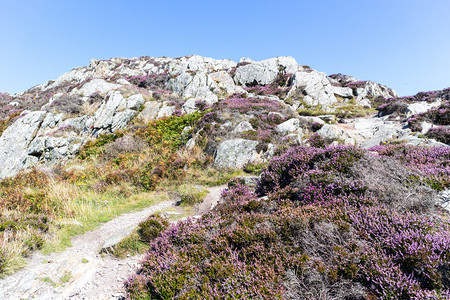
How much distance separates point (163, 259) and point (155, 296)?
1.99ft

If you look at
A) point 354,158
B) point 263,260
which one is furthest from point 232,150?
point 263,260

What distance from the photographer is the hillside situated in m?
2.83

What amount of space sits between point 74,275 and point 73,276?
0.04m

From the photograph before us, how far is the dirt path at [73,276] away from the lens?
3981mm

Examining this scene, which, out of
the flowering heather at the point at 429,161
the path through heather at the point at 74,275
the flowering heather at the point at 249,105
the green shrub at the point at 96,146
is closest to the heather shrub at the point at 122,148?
the green shrub at the point at 96,146

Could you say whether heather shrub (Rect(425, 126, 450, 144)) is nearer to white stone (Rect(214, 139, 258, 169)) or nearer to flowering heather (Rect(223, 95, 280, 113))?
white stone (Rect(214, 139, 258, 169))

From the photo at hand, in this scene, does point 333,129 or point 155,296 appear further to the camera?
point 333,129

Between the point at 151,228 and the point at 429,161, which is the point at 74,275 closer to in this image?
the point at 151,228

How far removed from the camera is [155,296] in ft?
12.1

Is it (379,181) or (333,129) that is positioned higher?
(333,129)

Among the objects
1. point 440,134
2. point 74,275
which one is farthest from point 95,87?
point 440,134

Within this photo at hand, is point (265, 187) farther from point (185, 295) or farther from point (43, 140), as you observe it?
point (43, 140)

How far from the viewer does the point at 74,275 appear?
15.0ft

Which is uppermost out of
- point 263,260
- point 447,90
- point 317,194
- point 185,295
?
point 447,90
